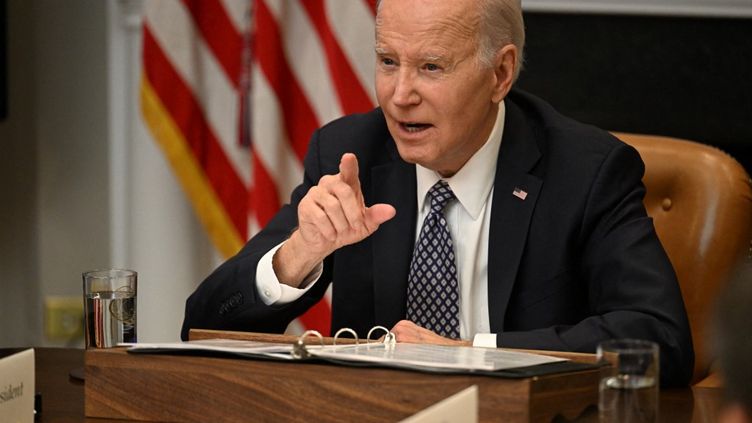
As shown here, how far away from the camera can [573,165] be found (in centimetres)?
241

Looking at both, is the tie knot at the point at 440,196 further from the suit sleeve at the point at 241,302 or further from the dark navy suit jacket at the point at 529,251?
the suit sleeve at the point at 241,302

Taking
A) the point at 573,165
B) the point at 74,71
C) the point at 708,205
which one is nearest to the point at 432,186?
the point at 573,165

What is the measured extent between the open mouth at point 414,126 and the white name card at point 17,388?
998 millimetres

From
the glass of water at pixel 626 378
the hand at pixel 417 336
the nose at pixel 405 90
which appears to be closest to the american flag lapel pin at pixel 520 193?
the nose at pixel 405 90

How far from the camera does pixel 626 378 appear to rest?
56.7 inches

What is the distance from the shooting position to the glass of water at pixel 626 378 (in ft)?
4.72

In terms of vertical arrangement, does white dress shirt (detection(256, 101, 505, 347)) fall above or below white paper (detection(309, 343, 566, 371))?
above

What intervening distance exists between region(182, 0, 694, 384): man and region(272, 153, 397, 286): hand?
0.01m

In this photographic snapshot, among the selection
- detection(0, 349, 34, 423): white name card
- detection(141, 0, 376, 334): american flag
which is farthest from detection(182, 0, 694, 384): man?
detection(141, 0, 376, 334): american flag

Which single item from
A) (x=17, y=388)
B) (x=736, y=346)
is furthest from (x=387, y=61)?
(x=736, y=346)

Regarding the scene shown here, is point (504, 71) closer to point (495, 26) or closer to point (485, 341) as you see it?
point (495, 26)

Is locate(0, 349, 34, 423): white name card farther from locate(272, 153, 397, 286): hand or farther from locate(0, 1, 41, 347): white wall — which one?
locate(0, 1, 41, 347): white wall

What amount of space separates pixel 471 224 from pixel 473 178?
0.31 feet

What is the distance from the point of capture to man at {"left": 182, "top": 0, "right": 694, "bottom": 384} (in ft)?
7.55
